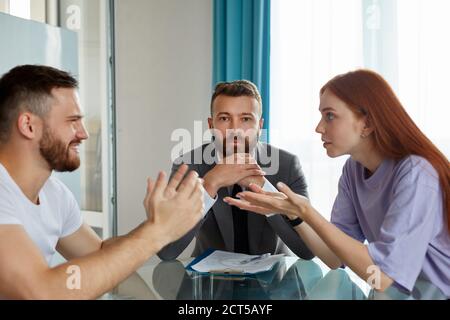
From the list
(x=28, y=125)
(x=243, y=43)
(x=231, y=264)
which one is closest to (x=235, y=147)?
(x=231, y=264)

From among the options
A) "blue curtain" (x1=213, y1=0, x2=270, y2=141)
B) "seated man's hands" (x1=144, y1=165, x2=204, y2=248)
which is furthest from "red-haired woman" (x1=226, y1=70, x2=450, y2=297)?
"blue curtain" (x1=213, y1=0, x2=270, y2=141)

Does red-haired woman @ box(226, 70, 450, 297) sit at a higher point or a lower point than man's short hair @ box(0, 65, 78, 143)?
lower

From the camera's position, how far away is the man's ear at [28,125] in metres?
1.39

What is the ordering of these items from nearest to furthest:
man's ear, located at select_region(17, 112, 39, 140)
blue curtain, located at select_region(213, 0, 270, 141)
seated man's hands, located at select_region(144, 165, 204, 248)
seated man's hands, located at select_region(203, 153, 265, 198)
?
seated man's hands, located at select_region(144, 165, 204, 248) < man's ear, located at select_region(17, 112, 39, 140) < seated man's hands, located at select_region(203, 153, 265, 198) < blue curtain, located at select_region(213, 0, 270, 141)

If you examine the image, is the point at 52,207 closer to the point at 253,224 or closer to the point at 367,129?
the point at 253,224

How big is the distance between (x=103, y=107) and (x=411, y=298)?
9.51 ft

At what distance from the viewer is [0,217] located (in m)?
1.19

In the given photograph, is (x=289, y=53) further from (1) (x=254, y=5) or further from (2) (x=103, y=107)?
A: (2) (x=103, y=107)

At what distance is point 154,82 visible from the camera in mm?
3805

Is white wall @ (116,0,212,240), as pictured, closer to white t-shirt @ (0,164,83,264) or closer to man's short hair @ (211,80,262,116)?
man's short hair @ (211,80,262,116)

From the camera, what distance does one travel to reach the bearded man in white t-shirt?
1139mm

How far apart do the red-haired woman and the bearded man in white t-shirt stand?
34 cm

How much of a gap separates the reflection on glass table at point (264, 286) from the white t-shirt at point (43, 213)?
0.83 feet

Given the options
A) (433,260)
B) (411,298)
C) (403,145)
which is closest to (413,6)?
(403,145)
